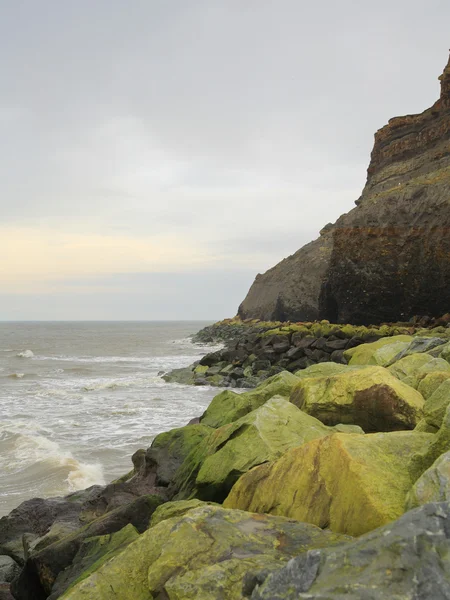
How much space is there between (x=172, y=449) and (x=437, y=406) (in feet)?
13.3

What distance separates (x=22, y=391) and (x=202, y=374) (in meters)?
7.62

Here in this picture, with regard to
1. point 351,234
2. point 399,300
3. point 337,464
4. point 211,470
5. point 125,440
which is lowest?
point 125,440

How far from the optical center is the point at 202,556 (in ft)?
10.3

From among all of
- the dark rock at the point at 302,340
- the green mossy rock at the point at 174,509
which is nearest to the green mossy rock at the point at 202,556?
the green mossy rock at the point at 174,509

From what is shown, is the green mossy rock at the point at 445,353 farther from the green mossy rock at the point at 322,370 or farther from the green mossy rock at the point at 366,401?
the green mossy rock at the point at 366,401

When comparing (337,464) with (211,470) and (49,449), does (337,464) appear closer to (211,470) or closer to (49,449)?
(211,470)

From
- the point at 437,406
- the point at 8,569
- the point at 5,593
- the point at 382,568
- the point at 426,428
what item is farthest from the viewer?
the point at 8,569

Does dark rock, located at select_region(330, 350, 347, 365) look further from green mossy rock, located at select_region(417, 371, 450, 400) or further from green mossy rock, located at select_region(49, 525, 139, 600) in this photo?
green mossy rock, located at select_region(49, 525, 139, 600)

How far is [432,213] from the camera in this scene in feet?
85.9

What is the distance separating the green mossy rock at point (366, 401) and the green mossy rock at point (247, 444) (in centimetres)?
66

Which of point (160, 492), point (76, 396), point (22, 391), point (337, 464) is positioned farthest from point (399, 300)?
point (337, 464)

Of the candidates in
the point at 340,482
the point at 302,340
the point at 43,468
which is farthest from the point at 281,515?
the point at 302,340

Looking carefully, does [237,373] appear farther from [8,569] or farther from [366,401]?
[8,569]

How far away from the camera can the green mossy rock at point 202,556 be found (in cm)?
286
